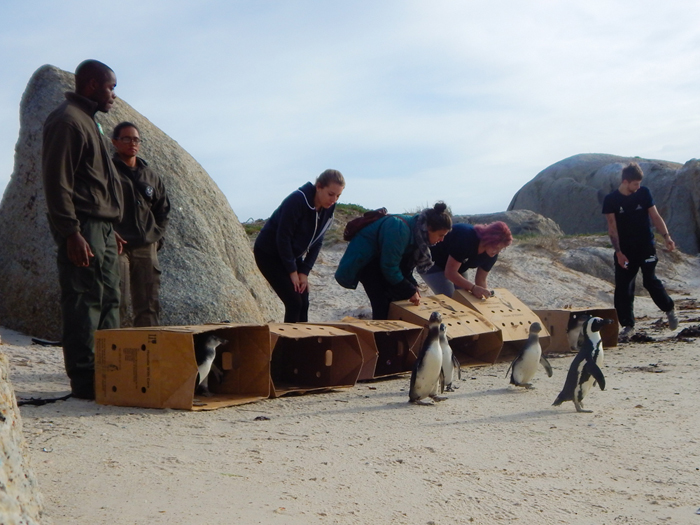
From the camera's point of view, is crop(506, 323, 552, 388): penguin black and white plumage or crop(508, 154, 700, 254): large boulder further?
crop(508, 154, 700, 254): large boulder

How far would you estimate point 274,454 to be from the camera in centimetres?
373

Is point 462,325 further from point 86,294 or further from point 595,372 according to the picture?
point 86,294

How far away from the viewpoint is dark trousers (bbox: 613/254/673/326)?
8516 mm

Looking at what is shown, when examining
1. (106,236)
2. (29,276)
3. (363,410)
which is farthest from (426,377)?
(29,276)

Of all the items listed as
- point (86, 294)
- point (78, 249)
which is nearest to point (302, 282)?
point (86, 294)

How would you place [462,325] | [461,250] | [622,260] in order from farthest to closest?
[622,260] → [461,250] → [462,325]

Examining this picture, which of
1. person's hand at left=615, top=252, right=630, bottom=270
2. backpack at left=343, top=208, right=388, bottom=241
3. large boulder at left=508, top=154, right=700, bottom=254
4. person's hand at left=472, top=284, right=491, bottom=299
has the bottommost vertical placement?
person's hand at left=472, top=284, right=491, bottom=299

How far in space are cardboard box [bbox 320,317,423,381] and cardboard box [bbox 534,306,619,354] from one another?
2.12 metres

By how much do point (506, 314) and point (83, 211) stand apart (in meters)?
4.30

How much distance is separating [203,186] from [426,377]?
503 cm

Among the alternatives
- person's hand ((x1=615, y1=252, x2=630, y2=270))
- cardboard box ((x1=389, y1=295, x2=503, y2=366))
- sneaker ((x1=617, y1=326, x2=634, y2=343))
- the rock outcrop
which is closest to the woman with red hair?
cardboard box ((x1=389, y1=295, x2=503, y2=366))

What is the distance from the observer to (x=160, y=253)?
8.08m

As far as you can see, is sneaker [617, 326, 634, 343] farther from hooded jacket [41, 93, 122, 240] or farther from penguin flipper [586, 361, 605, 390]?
hooded jacket [41, 93, 122, 240]

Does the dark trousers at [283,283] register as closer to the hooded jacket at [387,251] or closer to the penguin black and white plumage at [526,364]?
the hooded jacket at [387,251]
